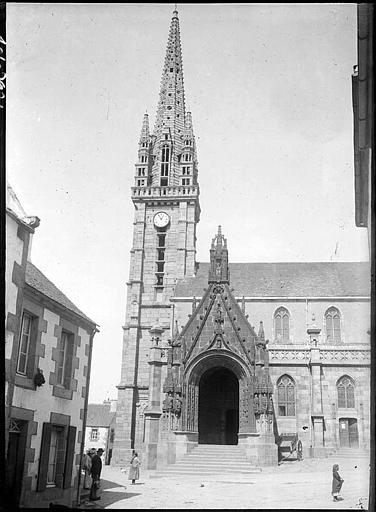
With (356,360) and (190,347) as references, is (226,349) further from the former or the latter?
(356,360)

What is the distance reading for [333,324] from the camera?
36.8 metres

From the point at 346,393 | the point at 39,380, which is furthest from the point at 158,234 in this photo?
the point at 39,380

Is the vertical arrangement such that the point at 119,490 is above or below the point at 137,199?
below

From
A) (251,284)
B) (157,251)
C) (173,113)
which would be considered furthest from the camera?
(173,113)

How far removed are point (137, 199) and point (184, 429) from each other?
25.4 meters

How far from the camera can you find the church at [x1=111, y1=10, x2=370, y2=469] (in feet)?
76.7

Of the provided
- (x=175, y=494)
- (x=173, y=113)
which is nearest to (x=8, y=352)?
(x=175, y=494)

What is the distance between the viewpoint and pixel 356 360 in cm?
2791

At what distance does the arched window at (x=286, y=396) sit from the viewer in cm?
2841

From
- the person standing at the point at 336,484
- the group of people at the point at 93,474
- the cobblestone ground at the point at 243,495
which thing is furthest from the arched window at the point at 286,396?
the person standing at the point at 336,484

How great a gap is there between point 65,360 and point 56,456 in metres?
1.95

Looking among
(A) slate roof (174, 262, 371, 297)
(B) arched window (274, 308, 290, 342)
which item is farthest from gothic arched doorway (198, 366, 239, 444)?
(A) slate roof (174, 262, 371, 297)

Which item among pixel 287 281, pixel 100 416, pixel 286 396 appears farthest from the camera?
pixel 287 281

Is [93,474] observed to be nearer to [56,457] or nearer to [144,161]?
[56,457]
